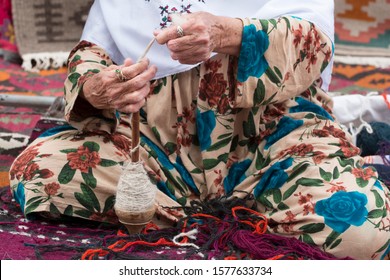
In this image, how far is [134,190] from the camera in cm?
169

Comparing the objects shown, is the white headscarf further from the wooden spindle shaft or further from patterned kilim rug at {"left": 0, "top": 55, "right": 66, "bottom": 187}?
patterned kilim rug at {"left": 0, "top": 55, "right": 66, "bottom": 187}

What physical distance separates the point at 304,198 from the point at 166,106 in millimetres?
442

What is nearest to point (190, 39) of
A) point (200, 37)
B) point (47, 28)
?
point (200, 37)

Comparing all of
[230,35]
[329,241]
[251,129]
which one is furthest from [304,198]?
[230,35]

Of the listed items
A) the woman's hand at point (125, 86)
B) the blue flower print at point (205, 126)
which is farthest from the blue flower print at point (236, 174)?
the woman's hand at point (125, 86)

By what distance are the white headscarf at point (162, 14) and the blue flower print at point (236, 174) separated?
0.98 ft

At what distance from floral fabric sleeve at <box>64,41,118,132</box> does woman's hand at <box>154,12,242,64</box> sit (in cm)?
29

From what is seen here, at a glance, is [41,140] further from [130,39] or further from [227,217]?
[227,217]

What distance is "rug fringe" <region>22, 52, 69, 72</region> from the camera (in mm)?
3775

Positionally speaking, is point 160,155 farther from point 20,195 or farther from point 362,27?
point 362,27

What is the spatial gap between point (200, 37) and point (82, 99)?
40cm

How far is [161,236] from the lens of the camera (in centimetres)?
181

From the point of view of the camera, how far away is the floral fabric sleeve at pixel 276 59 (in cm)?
184

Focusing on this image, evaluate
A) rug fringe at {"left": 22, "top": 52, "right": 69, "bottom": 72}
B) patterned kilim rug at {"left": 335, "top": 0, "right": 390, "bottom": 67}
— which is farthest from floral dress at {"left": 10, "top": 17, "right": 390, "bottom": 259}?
patterned kilim rug at {"left": 335, "top": 0, "right": 390, "bottom": 67}
